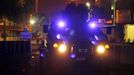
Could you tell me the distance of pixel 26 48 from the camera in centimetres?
3259

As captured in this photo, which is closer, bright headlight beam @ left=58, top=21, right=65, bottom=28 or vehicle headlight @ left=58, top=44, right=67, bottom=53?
vehicle headlight @ left=58, top=44, right=67, bottom=53

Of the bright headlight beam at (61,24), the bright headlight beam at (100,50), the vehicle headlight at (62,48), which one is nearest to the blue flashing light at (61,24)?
the bright headlight beam at (61,24)

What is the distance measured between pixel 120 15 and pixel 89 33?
51633 millimetres

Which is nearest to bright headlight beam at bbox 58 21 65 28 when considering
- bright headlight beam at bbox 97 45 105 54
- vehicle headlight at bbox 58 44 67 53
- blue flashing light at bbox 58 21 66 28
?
blue flashing light at bbox 58 21 66 28

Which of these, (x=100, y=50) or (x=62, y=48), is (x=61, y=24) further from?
(x=100, y=50)

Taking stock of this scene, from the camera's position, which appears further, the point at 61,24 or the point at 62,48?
the point at 61,24

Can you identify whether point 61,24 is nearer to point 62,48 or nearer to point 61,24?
point 61,24

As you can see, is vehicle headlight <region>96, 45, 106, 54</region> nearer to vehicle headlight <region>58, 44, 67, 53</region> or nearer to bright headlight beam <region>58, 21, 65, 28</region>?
vehicle headlight <region>58, 44, 67, 53</region>

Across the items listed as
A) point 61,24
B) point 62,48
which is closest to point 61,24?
point 61,24

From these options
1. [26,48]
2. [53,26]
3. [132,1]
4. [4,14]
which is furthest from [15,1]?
[132,1]

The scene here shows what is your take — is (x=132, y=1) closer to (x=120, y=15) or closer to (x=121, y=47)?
(x=120, y=15)

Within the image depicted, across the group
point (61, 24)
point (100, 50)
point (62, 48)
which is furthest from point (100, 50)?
point (61, 24)

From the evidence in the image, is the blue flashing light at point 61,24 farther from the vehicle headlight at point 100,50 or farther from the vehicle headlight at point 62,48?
the vehicle headlight at point 100,50

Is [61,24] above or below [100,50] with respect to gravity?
above
